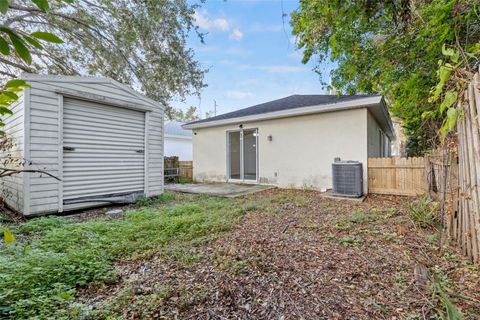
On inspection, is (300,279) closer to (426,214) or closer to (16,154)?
(426,214)

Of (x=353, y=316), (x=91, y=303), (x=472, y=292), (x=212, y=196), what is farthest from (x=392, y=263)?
(x=212, y=196)

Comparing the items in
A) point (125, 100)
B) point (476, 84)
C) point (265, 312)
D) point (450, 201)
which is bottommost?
point (265, 312)

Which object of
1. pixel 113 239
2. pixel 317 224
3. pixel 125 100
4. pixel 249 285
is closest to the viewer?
pixel 249 285

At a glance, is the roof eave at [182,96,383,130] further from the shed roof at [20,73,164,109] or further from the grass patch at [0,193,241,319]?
the grass patch at [0,193,241,319]

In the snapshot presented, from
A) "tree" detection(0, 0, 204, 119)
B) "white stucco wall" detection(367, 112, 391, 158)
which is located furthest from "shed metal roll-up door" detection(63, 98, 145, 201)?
"white stucco wall" detection(367, 112, 391, 158)

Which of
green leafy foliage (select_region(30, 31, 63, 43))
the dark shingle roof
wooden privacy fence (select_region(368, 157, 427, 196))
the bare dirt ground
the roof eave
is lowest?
the bare dirt ground

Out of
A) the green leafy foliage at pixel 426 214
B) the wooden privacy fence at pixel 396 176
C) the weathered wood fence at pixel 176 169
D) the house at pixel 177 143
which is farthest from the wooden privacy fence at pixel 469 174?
the house at pixel 177 143

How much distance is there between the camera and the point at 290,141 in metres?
7.58

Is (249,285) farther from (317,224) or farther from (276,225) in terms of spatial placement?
(317,224)

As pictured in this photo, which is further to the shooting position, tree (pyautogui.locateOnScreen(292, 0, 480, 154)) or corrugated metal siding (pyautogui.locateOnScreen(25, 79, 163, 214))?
corrugated metal siding (pyautogui.locateOnScreen(25, 79, 163, 214))

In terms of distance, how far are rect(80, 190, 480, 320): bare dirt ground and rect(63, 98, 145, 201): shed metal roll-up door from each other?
9.88 ft

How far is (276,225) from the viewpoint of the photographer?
12.0ft

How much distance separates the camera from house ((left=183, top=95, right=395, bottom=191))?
21.1ft

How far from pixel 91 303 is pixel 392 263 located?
2.63 meters
